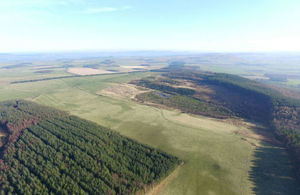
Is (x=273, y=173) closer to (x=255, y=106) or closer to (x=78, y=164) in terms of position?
(x=78, y=164)

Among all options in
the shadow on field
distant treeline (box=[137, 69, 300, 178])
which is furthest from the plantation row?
distant treeline (box=[137, 69, 300, 178])

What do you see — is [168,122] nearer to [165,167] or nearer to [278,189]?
[165,167]

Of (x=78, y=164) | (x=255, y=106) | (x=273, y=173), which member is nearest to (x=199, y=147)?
(x=273, y=173)

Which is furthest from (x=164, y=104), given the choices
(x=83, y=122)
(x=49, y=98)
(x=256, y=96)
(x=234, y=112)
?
(x=49, y=98)

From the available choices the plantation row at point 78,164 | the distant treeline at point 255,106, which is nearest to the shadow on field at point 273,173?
the distant treeline at point 255,106

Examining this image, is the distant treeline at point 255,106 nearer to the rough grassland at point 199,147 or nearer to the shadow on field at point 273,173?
the shadow on field at point 273,173

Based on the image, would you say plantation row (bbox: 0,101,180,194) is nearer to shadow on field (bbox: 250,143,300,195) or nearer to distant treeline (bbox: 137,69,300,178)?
shadow on field (bbox: 250,143,300,195)
